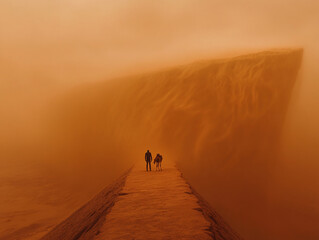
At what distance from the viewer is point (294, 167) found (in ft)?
59.9

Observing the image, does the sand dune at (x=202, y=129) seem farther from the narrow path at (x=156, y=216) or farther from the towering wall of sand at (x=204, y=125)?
the narrow path at (x=156, y=216)

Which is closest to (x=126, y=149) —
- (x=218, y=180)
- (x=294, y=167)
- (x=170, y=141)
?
(x=170, y=141)

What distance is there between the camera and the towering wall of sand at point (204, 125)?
16688 millimetres

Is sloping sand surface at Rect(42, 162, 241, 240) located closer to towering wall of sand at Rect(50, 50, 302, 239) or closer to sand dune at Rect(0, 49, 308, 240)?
sand dune at Rect(0, 49, 308, 240)

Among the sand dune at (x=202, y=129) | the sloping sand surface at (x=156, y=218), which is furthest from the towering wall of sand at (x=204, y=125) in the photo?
the sloping sand surface at (x=156, y=218)

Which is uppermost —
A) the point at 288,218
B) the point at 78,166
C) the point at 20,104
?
the point at 20,104

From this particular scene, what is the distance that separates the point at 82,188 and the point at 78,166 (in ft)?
13.0

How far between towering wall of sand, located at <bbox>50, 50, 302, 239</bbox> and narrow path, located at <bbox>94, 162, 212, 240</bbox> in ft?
24.3

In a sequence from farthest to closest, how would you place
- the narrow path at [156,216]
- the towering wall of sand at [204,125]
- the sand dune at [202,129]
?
the towering wall of sand at [204,125] → the sand dune at [202,129] → the narrow path at [156,216]

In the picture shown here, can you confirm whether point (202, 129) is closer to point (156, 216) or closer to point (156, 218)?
point (156, 216)

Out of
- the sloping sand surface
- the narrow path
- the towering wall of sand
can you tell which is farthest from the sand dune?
the sloping sand surface

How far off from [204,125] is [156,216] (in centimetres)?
1676

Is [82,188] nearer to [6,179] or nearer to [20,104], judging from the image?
[6,179]

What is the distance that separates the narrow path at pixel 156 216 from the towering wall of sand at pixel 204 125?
7.42 m
